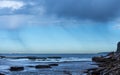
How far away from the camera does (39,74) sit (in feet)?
197

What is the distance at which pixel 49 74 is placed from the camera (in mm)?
59719

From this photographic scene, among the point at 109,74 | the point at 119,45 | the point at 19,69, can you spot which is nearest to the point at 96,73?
the point at 109,74

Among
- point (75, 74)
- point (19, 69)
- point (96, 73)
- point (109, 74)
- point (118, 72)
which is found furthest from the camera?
point (19, 69)

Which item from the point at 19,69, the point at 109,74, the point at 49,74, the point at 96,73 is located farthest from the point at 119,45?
the point at 109,74

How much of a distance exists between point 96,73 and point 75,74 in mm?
10861

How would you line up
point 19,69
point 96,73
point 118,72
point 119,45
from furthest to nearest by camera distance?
point 119,45 < point 19,69 < point 96,73 < point 118,72

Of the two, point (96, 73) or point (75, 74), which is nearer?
point (96, 73)

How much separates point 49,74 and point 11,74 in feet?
23.4

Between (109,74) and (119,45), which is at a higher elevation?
(119,45)

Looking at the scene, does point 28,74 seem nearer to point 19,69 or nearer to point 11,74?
point 11,74

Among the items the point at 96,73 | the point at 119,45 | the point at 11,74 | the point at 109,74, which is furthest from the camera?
the point at 119,45

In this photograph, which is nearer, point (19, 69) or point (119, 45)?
point (19, 69)

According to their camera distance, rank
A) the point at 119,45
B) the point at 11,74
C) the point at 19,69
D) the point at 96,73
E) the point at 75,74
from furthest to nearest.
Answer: the point at 119,45 → the point at 19,69 → the point at 11,74 → the point at 75,74 → the point at 96,73

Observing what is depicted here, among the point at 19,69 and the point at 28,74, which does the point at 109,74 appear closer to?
the point at 28,74
